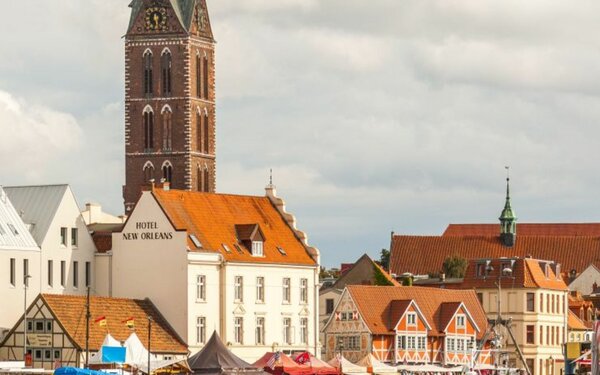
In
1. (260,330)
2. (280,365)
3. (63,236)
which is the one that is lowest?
(280,365)

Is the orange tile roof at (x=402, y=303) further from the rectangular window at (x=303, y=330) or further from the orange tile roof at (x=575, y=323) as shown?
the orange tile roof at (x=575, y=323)

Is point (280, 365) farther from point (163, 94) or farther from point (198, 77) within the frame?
point (198, 77)

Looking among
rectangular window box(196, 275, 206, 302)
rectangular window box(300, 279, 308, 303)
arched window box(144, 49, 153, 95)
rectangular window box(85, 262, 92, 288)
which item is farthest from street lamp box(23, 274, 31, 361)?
arched window box(144, 49, 153, 95)

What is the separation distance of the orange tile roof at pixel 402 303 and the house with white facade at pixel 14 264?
100.0 ft

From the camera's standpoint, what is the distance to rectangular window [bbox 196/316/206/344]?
5187 inches

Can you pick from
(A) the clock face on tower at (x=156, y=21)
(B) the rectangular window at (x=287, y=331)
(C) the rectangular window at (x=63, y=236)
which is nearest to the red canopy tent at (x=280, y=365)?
(B) the rectangular window at (x=287, y=331)

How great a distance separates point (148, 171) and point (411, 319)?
46478 mm

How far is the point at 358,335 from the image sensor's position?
153125 millimetres

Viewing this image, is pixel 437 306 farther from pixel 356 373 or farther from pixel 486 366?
pixel 356 373

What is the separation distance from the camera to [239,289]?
135125mm

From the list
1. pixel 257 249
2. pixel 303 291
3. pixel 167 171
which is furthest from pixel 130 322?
pixel 167 171

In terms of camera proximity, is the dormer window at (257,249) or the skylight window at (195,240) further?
the dormer window at (257,249)

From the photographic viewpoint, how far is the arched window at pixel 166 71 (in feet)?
643

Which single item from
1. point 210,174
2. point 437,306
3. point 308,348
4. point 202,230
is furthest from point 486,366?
point 210,174
